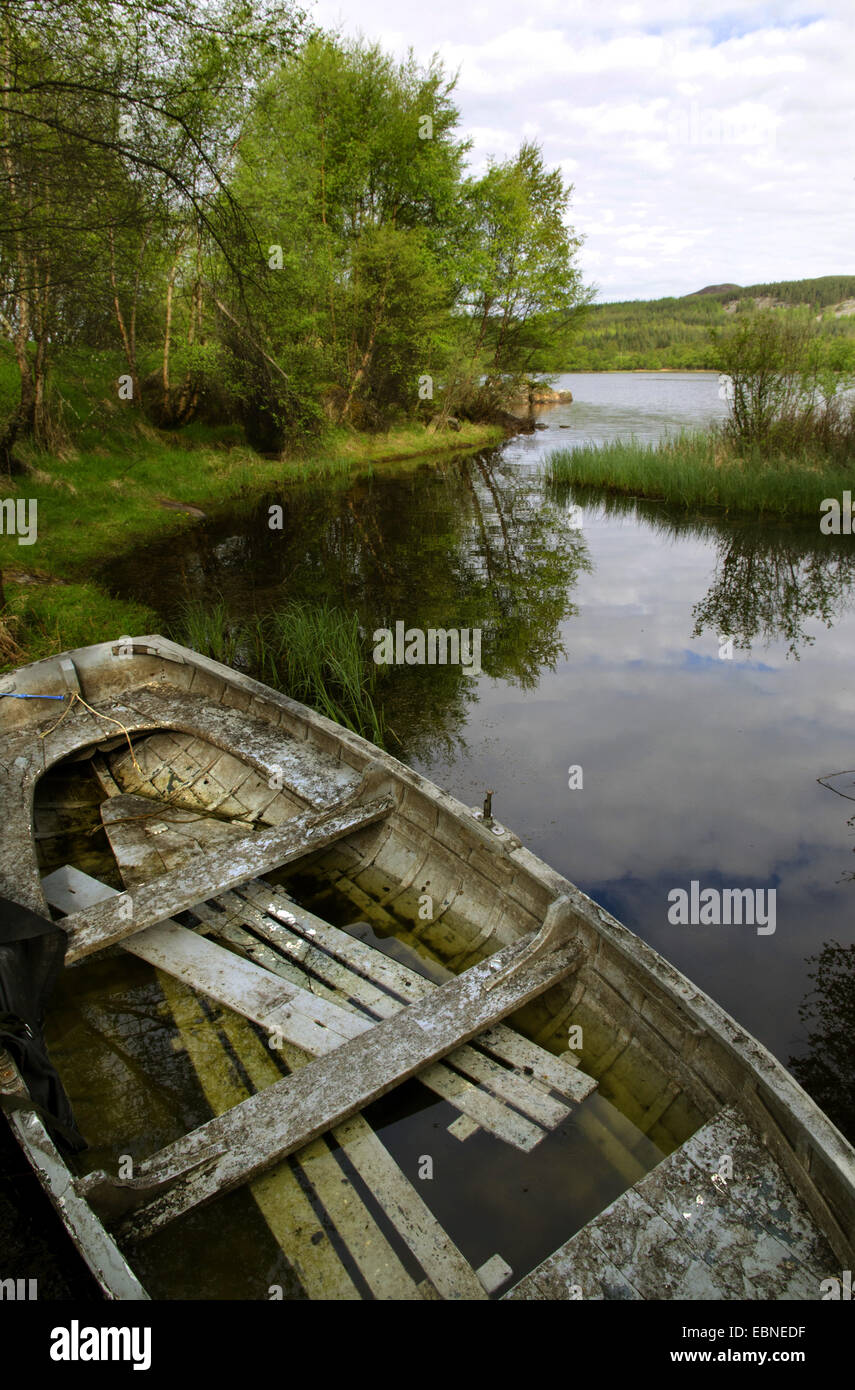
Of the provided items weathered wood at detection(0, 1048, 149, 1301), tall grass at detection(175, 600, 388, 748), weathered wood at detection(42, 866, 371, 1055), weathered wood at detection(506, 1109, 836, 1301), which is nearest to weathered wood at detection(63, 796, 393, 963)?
weathered wood at detection(42, 866, 371, 1055)

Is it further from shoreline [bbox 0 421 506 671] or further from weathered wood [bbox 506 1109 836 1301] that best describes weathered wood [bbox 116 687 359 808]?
weathered wood [bbox 506 1109 836 1301]

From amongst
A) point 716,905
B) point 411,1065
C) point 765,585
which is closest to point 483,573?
point 765,585

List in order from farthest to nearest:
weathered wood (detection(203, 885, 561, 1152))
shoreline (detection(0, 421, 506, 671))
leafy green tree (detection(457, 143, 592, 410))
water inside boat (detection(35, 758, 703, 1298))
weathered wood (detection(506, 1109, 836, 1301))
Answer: leafy green tree (detection(457, 143, 592, 410)) < shoreline (detection(0, 421, 506, 671)) < weathered wood (detection(203, 885, 561, 1152)) < water inside boat (detection(35, 758, 703, 1298)) < weathered wood (detection(506, 1109, 836, 1301))

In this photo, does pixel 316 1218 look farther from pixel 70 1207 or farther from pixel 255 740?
pixel 255 740

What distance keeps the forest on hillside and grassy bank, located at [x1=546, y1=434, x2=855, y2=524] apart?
4748 millimetres

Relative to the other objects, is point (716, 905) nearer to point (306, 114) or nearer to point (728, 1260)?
point (728, 1260)

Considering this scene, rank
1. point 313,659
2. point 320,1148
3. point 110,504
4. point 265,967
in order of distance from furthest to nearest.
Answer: point 110,504
point 313,659
point 265,967
point 320,1148

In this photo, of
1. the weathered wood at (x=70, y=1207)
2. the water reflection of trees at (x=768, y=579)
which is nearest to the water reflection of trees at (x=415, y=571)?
the water reflection of trees at (x=768, y=579)

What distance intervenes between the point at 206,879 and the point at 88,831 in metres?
1.88

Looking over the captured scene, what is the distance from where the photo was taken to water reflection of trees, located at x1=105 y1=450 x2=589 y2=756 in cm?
838

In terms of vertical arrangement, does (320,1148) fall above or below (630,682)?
below

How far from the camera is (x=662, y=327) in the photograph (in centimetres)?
9362

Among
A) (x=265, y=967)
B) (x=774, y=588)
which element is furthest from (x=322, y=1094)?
(x=774, y=588)

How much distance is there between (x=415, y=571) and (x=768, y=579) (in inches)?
226
